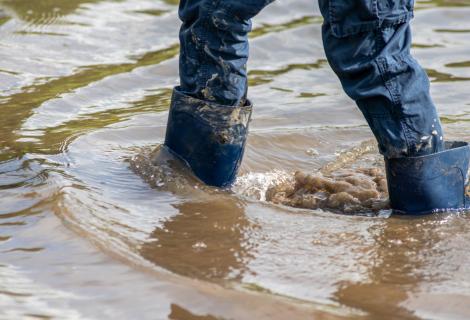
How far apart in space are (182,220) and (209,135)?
40cm

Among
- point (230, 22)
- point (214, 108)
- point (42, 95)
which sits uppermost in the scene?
point (230, 22)

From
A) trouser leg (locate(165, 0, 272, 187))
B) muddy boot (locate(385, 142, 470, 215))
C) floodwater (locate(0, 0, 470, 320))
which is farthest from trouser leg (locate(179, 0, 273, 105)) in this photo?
muddy boot (locate(385, 142, 470, 215))

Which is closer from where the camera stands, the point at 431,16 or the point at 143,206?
the point at 143,206

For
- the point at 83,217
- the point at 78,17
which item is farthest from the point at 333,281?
the point at 78,17

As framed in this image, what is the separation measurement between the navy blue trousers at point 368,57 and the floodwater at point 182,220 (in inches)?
11.3

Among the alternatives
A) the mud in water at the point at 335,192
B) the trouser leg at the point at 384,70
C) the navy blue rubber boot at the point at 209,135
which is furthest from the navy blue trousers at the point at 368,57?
the mud in water at the point at 335,192

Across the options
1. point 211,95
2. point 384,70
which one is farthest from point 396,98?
point 211,95

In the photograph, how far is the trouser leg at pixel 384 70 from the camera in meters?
2.94

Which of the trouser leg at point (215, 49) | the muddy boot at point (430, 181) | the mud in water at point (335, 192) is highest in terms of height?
the trouser leg at point (215, 49)

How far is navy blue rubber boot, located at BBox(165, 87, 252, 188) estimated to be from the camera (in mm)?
3338

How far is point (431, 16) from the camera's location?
20.9ft

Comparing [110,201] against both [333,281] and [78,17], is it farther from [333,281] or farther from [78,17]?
[78,17]

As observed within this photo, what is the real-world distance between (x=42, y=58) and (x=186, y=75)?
2111 mm

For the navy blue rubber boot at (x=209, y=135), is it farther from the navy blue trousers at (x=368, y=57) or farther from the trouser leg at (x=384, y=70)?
the trouser leg at (x=384, y=70)
